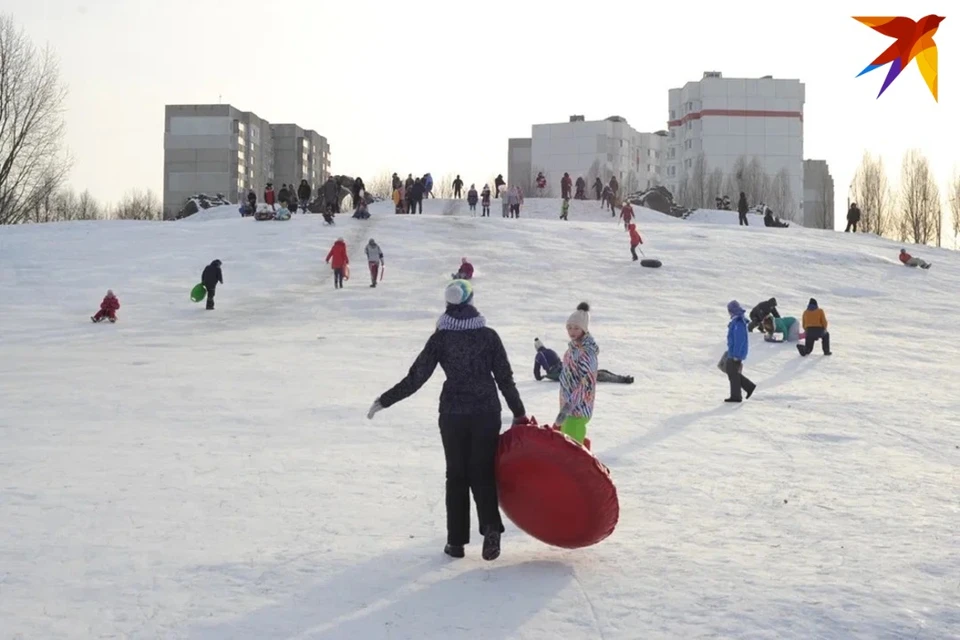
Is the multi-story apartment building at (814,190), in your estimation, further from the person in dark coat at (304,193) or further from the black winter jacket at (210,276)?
the black winter jacket at (210,276)

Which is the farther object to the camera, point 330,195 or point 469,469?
point 330,195

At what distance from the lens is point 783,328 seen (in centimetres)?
2025

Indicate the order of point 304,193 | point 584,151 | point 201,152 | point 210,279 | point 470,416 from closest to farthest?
point 470,416, point 210,279, point 304,193, point 201,152, point 584,151

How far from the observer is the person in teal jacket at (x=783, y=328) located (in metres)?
20.2

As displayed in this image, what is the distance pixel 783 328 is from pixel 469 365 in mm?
15245

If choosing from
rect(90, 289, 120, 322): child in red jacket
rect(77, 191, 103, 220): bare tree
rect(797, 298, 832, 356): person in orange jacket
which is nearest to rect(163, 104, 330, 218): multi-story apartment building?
rect(77, 191, 103, 220): bare tree

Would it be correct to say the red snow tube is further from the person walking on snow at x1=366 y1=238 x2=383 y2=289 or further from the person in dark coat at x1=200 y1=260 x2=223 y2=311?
the person walking on snow at x1=366 y1=238 x2=383 y2=289

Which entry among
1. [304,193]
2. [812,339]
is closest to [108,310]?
[812,339]

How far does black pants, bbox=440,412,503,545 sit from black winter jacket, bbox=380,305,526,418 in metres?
0.08

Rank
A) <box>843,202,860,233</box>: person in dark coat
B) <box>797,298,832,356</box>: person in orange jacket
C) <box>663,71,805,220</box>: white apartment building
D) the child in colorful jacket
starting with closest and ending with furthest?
1. the child in colorful jacket
2. <box>797,298,832,356</box>: person in orange jacket
3. <box>843,202,860,233</box>: person in dark coat
4. <box>663,71,805,220</box>: white apartment building

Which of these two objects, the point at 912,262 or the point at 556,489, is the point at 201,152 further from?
the point at 556,489

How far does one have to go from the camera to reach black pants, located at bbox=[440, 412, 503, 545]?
624cm

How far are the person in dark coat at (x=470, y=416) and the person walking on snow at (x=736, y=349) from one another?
24.6 feet

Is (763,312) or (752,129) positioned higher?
(752,129)
